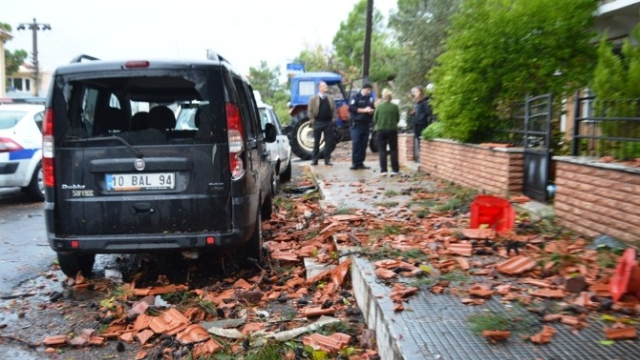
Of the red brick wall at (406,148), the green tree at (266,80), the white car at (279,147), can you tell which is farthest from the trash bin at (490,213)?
the green tree at (266,80)

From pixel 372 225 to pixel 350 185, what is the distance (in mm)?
3937

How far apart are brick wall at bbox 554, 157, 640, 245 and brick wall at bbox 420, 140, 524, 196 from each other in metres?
1.41

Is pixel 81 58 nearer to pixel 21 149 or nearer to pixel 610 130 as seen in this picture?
pixel 610 130

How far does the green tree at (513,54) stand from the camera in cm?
845

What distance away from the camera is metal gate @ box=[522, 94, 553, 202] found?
273 inches

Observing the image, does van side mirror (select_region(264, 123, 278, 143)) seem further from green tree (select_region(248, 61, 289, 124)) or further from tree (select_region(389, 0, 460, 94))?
green tree (select_region(248, 61, 289, 124))

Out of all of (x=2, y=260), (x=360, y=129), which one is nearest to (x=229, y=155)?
(x=2, y=260)

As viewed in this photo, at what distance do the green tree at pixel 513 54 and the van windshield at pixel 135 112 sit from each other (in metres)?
4.81

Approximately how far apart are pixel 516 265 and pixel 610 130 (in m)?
2.40

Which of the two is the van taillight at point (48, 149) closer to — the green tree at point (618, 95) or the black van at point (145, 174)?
the black van at point (145, 174)

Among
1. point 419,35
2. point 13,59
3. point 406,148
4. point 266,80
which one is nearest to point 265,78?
point 266,80

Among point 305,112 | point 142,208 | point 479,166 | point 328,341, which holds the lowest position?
point 328,341

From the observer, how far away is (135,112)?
18.5 ft

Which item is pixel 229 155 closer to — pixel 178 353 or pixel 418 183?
pixel 178 353
